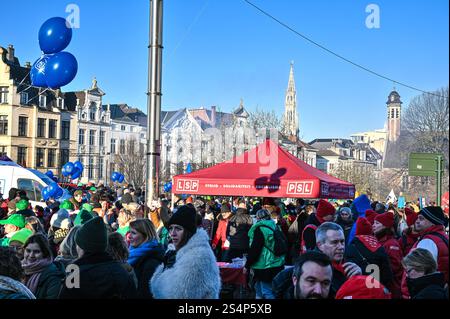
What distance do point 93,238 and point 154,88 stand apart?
11.8ft

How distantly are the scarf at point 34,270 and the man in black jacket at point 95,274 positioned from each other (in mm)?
581

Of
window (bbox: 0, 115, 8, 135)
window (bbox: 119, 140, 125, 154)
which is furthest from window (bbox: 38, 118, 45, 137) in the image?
window (bbox: 119, 140, 125, 154)

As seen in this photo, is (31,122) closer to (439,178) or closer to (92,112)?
(92,112)

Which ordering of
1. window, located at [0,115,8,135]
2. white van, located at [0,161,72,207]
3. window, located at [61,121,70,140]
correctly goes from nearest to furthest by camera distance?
white van, located at [0,161,72,207] < window, located at [0,115,8,135] < window, located at [61,121,70,140]

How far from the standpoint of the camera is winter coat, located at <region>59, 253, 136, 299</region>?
136 inches

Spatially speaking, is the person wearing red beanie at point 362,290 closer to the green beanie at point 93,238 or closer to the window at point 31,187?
the green beanie at point 93,238

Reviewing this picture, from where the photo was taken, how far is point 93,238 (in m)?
3.69

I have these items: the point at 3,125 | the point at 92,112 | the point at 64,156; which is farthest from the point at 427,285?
the point at 92,112

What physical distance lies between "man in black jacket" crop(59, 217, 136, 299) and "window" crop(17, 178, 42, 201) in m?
16.4

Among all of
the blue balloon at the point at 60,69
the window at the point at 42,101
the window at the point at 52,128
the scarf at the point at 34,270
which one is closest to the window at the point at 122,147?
the window at the point at 52,128

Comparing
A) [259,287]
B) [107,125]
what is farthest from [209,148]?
[259,287]

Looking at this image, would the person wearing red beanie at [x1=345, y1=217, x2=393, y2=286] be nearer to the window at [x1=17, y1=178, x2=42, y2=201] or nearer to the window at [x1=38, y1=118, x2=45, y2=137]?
the window at [x1=17, y1=178, x2=42, y2=201]

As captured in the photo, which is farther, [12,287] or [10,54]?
[10,54]
